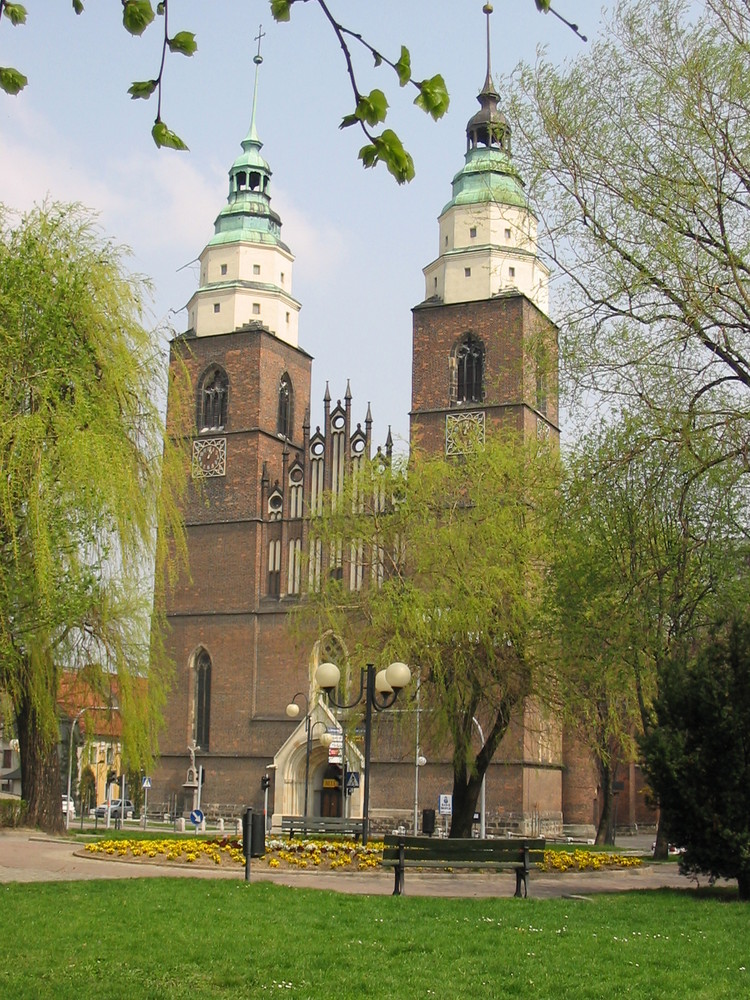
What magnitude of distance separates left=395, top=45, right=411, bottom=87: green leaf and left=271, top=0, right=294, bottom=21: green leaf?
0.41 meters

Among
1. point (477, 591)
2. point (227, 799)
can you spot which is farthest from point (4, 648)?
point (227, 799)

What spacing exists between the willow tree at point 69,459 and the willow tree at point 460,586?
17.4ft

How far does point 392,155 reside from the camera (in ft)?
15.3

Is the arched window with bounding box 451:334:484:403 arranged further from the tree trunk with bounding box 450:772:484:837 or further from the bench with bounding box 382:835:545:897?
the bench with bounding box 382:835:545:897

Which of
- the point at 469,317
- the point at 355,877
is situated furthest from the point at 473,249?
the point at 355,877

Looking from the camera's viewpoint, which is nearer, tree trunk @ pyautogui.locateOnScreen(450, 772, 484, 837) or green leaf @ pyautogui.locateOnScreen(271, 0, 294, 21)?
green leaf @ pyautogui.locateOnScreen(271, 0, 294, 21)

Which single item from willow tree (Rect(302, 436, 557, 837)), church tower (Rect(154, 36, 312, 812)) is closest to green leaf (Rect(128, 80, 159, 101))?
willow tree (Rect(302, 436, 557, 837))

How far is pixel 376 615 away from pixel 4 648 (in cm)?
1085

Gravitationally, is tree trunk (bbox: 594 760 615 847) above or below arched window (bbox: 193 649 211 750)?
below

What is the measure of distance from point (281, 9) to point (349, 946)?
730 cm

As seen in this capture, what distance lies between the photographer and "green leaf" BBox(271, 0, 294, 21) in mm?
4436

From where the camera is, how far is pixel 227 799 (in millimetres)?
47625

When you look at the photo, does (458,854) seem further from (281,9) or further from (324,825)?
(324,825)

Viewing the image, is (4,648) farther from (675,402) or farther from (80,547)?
(675,402)
